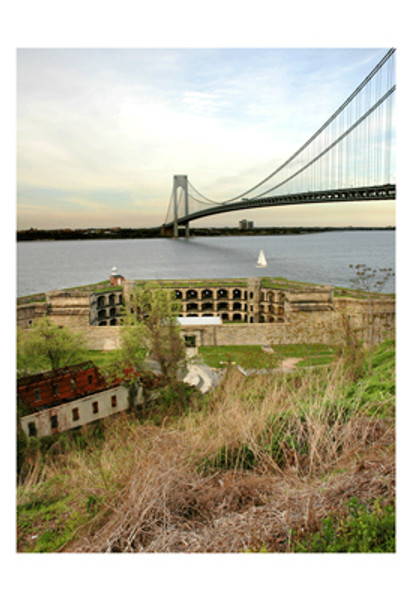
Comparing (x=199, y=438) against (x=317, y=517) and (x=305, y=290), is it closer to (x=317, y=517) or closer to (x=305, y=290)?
(x=317, y=517)

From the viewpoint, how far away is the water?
16.4ft

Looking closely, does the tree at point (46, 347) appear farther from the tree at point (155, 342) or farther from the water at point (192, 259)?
the water at point (192, 259)

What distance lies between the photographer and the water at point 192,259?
16.4ft

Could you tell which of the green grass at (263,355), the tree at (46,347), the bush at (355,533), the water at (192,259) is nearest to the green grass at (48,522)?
the tree at (46,347)

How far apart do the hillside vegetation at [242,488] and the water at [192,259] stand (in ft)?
7.61

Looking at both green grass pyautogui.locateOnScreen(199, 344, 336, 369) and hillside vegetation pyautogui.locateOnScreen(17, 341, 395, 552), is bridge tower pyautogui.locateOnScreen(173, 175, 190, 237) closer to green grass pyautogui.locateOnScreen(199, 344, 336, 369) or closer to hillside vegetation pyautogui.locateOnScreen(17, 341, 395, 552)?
green grass pyautogui.locateOnScreen(199, 344, 336, 369)

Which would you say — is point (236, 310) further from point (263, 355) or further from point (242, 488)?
point (242, 488)

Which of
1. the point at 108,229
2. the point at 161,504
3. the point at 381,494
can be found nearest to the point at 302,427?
the point at 381,494

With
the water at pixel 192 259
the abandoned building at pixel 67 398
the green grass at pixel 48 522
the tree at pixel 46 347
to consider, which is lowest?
the green grass at pixel 48 522

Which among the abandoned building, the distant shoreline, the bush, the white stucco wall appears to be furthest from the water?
the bush

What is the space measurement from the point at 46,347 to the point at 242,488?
229 centimetres

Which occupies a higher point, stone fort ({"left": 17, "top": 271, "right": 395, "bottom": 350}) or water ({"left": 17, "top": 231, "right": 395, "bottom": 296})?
water ({"left": 17, "top": 231, "right": 395, "bottom": 296})

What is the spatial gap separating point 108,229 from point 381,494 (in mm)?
3596

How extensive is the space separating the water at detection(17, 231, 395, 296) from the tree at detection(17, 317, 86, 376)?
0.94 m
